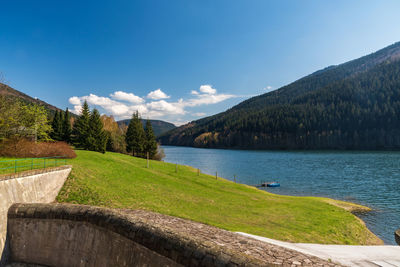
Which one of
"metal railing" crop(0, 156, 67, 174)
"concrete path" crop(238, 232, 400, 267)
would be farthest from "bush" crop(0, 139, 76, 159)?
"concrete path" crop(238, 232, 400, 267)

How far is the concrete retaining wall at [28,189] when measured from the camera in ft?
37.5

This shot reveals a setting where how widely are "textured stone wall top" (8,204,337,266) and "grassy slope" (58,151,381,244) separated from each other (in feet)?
15.9

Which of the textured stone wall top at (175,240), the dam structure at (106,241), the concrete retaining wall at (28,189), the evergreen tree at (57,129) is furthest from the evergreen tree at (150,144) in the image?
the textured stone wall top at (175,240)

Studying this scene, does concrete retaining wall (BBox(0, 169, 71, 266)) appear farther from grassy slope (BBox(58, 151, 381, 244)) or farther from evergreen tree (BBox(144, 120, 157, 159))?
evergreen tree (BBox(144, 120, 157, 159))

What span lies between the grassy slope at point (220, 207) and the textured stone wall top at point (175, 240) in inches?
191

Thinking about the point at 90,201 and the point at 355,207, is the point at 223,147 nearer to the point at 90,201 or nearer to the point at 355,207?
the point at 355,207

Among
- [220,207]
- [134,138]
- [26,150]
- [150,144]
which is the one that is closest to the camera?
[220,207]

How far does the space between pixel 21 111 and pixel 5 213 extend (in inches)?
928

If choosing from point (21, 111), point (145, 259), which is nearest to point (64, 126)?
point (21, 111)

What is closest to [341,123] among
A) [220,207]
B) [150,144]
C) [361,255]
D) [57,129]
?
[150,144]

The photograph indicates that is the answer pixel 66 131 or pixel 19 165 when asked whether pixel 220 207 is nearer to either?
pixel 19 165

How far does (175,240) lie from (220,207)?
16.0 meters

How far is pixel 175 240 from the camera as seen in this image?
19.7ft

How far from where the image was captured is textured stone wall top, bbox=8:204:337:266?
518 cm
